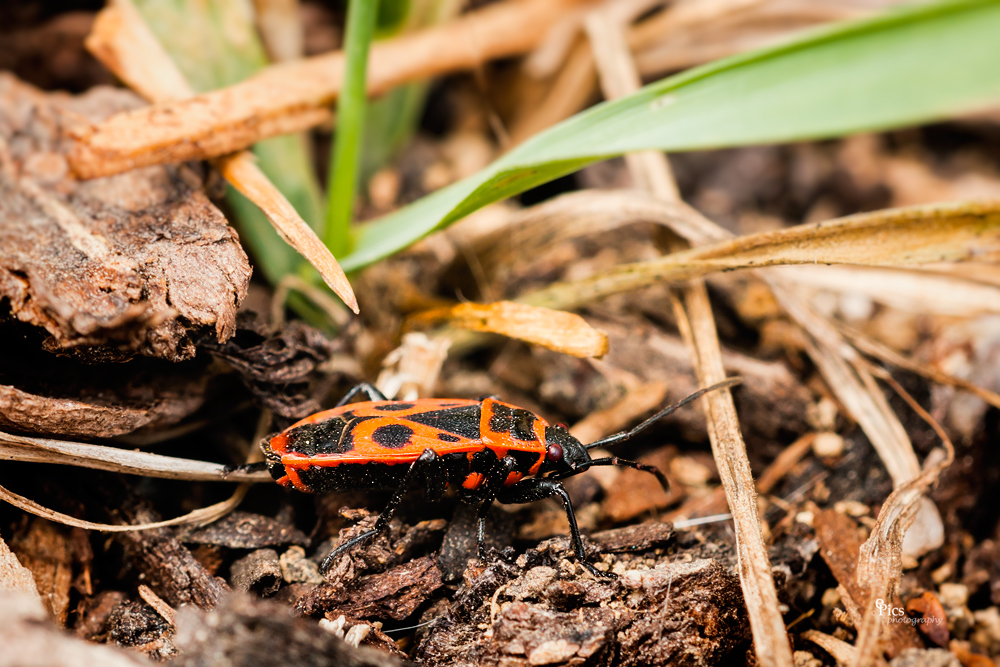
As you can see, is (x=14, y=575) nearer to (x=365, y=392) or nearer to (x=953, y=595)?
(x=365, y=392)

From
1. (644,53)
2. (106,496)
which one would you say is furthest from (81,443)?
(644,53)

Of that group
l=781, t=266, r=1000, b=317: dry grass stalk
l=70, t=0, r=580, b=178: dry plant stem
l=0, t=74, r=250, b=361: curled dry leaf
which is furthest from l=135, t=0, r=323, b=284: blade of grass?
l=781, t=266, r=1000, b=317: dry grass stalk

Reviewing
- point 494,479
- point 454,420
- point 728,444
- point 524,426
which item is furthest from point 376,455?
point 728,444

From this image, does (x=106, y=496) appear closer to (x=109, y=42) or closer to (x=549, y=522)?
(x=549, y=522)

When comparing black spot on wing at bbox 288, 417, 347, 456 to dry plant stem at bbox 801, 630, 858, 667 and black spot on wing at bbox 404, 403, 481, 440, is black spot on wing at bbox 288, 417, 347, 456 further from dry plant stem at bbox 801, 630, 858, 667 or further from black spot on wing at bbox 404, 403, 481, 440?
dry plant stem at bbox 801, 630, 858, 667

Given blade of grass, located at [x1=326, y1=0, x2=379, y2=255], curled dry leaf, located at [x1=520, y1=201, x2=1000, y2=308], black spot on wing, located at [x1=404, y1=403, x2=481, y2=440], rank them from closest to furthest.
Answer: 1. curled dry leaf, located at [x1=520, y1=201, x2=1000, y2=308]
2. black spot on wing, located at [x1=404, y1=403, x2=481, y2=440]
3. blade of grass, located at [x1=326, y1=0, x2=379, y2=255]

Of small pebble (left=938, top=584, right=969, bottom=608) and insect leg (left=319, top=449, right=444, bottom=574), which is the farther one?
small pebble (left=938, top=584, right=969, bottom=608)
